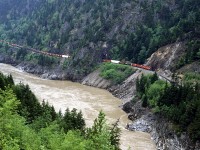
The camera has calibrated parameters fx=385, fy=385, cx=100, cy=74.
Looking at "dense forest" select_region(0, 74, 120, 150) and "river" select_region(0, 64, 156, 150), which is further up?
"dense forest" select_region(0, 74, 120, 150)

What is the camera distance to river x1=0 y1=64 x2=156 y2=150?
2435 inches

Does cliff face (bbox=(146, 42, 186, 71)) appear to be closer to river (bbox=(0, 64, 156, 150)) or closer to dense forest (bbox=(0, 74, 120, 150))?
river (bbox=(0, 64, 156, 150))

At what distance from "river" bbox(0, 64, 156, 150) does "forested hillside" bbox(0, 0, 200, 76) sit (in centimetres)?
1416

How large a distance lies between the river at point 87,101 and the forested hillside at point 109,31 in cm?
1416

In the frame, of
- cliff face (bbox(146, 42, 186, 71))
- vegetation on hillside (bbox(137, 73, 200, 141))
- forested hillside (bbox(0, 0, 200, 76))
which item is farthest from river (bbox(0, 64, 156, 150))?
cliff face (bbox(146, 42, 186, 71))

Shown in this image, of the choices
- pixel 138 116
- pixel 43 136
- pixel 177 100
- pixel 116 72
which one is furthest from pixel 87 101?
pixel 43 136

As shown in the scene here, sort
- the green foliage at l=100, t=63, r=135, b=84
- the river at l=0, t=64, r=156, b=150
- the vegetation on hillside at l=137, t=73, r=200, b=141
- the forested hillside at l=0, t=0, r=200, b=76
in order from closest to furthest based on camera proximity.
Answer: the vegetation on hillside at l=137, t=73, r=200, b=141 → the river at l=0, t=64, r=156, b=150 → the green foliage at l=100, t=63, r=135, b=84 → the forested hillside at l=0, t=0, r=200, b=76

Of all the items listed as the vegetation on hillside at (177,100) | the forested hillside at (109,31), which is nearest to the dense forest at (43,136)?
the vegetation on hillside at (177,100)

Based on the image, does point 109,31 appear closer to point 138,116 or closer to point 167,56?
point 167,56

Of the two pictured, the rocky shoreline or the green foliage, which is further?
the green foliage

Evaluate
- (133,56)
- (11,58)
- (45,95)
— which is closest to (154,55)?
(133,56)

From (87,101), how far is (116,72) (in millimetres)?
22287

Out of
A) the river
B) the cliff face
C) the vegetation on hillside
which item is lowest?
the river

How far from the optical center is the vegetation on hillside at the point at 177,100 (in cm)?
5706
